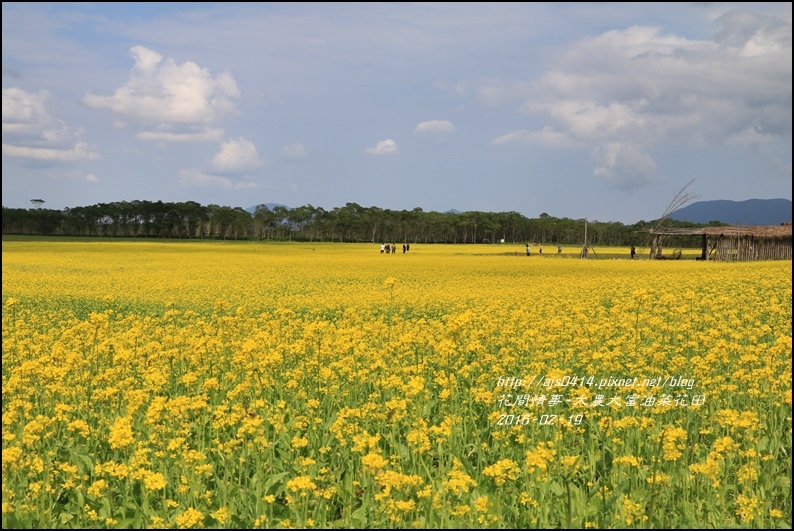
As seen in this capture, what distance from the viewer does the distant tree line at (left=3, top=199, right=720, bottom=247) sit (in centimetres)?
12812

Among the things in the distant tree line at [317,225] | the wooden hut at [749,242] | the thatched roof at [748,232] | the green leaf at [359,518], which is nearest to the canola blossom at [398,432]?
the green leaf at [359,518]

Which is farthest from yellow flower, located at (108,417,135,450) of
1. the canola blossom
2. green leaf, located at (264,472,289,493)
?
green leaf, located at (264,472,289,493)

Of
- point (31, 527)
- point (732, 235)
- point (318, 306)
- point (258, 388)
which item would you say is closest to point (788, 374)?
point (258, 388)

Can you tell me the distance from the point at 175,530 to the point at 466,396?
3.94m

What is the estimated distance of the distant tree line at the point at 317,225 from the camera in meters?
128

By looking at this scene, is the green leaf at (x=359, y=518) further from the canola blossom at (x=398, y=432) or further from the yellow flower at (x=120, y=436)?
the yellow flower at (x=120, y=436)

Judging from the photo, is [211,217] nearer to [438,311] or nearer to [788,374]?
[438,311]

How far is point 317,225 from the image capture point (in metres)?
135

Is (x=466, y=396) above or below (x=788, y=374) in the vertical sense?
below

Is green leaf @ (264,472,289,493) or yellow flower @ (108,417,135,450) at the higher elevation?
yellow flower @ (108,417,135,450)

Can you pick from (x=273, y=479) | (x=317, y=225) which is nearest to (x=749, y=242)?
(x=273, y=479)

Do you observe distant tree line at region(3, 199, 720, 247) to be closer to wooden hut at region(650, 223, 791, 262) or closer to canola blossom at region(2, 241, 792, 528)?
wooden hut at region(650, 223, 791, 262)

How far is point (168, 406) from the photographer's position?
16.8 feet

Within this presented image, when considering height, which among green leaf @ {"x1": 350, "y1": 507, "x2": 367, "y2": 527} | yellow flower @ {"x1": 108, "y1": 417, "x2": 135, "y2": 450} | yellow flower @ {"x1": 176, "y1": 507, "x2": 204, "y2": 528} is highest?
yellow flower @ {"x1": 108, "y1": 417, "x2": 135, "y2": 450}
